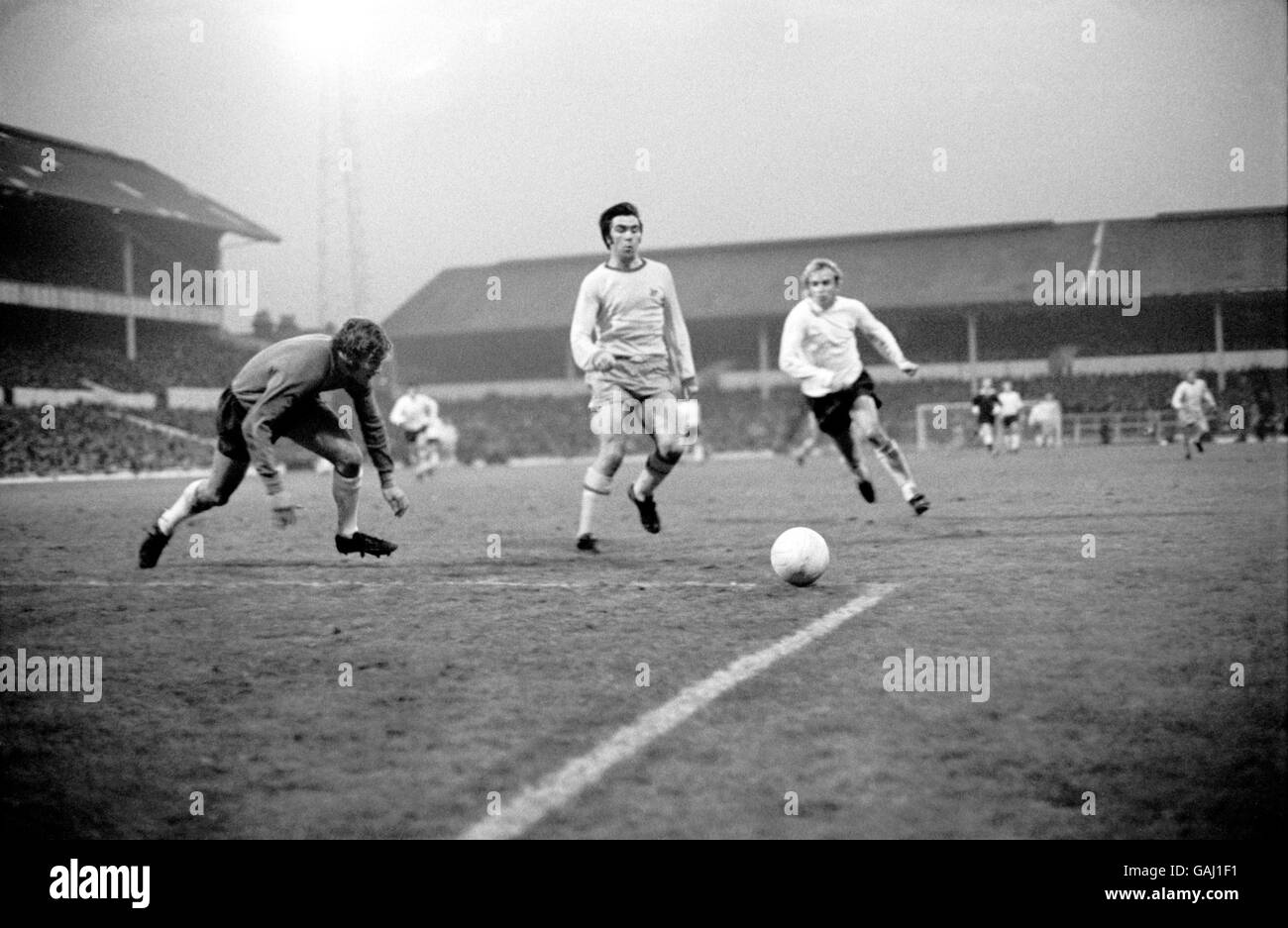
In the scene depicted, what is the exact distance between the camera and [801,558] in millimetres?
6223

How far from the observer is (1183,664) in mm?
4164

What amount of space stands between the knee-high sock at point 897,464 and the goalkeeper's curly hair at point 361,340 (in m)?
4.83

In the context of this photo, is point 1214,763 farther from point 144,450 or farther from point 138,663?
point 144,450

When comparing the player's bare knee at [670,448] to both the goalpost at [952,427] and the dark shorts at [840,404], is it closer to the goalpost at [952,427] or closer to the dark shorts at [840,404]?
the dark shorts at [840,404]

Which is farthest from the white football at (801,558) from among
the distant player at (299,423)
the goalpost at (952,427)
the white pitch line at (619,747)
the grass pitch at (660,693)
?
Answer: the goalpost at (952,427)

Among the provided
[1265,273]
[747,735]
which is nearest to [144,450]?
[747,735]

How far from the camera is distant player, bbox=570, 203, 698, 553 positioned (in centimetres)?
841

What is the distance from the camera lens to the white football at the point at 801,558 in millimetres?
6227

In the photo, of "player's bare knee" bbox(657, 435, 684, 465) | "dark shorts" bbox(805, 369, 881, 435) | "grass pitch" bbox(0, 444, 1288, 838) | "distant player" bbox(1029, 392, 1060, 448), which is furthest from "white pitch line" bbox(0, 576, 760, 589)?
"distant player" bbox(1029, 392, 1060, 448)

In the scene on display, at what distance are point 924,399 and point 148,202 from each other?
2511 cm

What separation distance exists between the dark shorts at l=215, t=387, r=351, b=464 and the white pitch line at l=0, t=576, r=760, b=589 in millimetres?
797

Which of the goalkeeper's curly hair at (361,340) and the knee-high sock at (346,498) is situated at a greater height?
the goalkeeper's curly hair at (361,340)

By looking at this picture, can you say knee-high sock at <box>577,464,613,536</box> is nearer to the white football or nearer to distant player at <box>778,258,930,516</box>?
the white football

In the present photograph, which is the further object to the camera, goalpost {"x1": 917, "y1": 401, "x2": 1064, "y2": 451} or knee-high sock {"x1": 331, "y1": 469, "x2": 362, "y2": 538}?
goalpost {"x1": 917, "y1": 401, "x2": 1064, "y2": 451}
